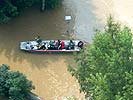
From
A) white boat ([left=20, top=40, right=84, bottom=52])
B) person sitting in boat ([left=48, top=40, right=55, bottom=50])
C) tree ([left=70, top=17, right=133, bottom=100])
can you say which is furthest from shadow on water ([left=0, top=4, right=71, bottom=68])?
tree ([left=70, top=17, right=133, bottom=100])

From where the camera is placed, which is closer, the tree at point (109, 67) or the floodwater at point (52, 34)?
the tree at point (109, 67)

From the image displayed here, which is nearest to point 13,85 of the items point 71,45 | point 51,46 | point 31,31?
point 51,46

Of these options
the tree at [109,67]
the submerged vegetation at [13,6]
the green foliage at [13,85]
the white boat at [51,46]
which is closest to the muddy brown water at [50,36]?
the white boat at [51,46]

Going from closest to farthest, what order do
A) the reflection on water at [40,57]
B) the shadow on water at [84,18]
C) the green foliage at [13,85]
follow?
the green foliage at [13,85]
the reflection on water at [40,57]
the shadow on water at [84,18]

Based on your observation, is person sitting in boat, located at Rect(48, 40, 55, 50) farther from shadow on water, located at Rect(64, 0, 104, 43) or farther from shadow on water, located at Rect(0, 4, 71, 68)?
shadow on water, located at Rect(64, 0, 104, 43)

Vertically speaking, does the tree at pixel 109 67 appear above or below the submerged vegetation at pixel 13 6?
below

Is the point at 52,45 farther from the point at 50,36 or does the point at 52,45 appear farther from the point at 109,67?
the point at 109,67

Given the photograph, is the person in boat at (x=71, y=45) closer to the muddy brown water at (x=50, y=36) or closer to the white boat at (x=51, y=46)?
the white boat at (x=51, y=46)
